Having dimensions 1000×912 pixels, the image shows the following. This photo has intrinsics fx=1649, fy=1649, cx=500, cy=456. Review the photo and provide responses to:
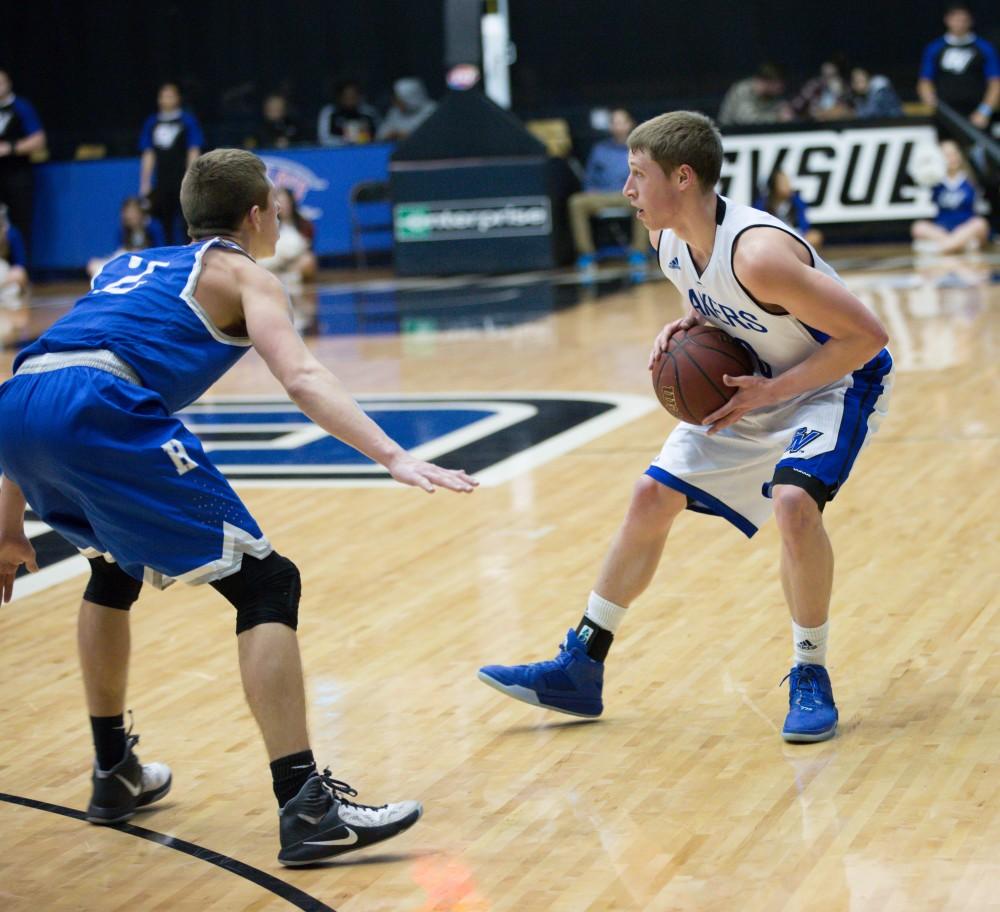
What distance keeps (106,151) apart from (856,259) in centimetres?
937

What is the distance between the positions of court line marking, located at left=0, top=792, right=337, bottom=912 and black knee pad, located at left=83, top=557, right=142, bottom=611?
1.56 ft

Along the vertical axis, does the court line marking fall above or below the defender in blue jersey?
below

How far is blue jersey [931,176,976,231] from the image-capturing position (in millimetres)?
14625

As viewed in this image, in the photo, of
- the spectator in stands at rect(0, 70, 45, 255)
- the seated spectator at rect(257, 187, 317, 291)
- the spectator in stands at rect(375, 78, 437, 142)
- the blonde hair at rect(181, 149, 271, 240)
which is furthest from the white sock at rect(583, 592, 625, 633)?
the spectator in stands at rect(0, 70, 45, 255)

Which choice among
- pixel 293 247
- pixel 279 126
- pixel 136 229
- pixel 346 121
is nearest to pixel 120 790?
pixel 293 247

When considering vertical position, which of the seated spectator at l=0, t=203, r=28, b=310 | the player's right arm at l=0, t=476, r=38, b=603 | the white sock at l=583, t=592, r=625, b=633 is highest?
the player's right arm at l=0, t=476, r=38, b=603

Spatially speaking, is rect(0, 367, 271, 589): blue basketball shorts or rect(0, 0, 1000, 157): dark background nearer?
rect(0, 367, 271, 589): blue basketball shorts

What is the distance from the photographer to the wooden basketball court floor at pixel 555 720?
3.12 metres

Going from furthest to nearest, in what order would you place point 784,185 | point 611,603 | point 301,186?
point 301,186, point 784,185, point 611,603

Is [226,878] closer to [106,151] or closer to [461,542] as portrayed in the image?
[461,542]

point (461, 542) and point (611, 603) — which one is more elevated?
point (611, 603)

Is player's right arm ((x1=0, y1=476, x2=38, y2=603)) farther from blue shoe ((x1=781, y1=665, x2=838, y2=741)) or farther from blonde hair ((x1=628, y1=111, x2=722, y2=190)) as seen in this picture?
blue shoe ((x1=781, y1=665, x2=838, y2=741))

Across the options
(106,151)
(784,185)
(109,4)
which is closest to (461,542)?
(784,185)

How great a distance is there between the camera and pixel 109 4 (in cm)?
2055
